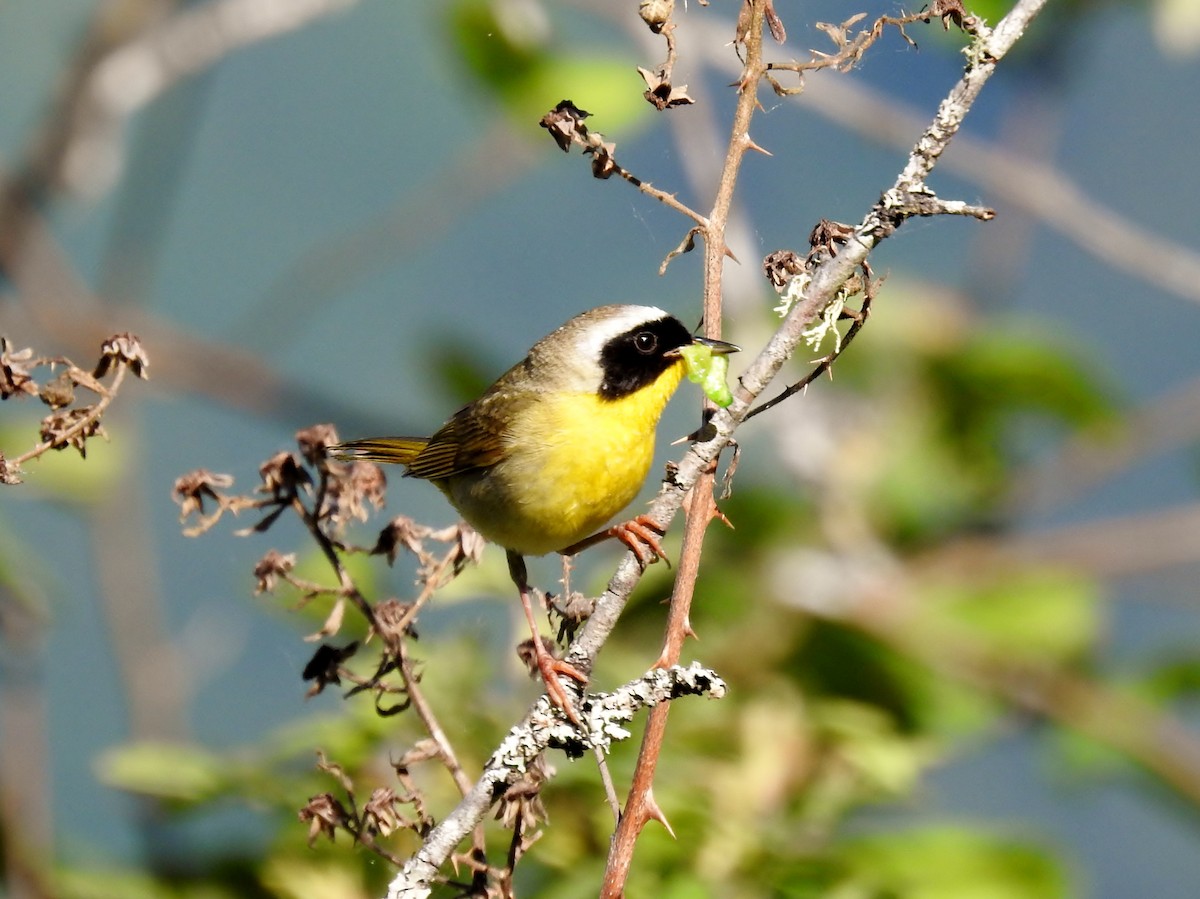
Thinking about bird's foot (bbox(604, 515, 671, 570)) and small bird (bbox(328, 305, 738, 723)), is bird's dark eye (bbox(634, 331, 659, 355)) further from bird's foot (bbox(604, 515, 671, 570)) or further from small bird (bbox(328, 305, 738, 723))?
bird's foot (bbox(604, 515, 671, 570))

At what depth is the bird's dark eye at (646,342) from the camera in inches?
96.6

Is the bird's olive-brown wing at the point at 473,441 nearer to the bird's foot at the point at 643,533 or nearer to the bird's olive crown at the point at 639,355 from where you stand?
the bird's olive crown at the point at 639,355

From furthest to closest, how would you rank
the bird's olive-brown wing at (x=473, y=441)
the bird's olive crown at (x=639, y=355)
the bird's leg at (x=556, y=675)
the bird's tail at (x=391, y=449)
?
the bird's tail at (x=391, y=449) → the bird's olive-brown wing at (x=473, y=441) → the bird's olive crown at (x=639, y=355) → the bird's leg at (x=556, y=675)

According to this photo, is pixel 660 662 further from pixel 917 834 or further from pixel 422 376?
pixel 422 376

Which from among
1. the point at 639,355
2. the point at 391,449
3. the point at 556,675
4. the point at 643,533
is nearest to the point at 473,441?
the point at 391,449

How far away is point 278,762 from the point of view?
2139 mm

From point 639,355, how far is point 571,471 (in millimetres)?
243

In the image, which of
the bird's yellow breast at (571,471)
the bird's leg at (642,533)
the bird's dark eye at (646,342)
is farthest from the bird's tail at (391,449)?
the bird's leg at (642,533)

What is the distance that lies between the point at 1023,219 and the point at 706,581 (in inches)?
61.6

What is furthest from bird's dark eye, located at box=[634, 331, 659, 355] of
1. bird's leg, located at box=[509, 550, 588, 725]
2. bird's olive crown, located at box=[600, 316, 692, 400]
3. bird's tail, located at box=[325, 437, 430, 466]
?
bird's leg, located at box=[509, 550, 588, 725]

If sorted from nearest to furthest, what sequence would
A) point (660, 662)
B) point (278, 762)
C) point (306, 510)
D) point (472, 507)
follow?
point (660, 662) → point (306, 510) → point (278, 762) → point (472, 507)

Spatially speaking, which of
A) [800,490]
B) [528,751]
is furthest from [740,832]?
[800,490]

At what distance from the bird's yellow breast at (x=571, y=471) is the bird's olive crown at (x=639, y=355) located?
0.05 ft

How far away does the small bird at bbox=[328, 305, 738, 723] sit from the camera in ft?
8.09
